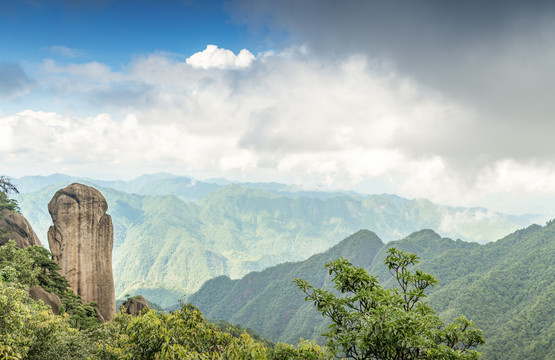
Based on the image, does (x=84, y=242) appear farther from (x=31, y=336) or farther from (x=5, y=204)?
(x=31, y=336)

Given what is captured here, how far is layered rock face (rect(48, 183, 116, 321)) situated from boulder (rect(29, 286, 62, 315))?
1585 centimetres

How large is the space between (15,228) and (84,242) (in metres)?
13.6

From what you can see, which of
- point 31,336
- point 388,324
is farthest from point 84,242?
point 388,324

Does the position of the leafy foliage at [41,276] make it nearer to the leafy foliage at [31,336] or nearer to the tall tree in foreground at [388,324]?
the leafy foliage at [31,336]

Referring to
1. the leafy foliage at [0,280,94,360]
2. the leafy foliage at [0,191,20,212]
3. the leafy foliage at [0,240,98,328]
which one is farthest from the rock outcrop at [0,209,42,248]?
the leafy foliage at [0,280,94,360]

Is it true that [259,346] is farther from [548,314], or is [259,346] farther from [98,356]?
[548,314]

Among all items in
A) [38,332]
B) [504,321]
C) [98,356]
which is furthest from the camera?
[504,321]

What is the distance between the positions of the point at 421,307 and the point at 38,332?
2443cm

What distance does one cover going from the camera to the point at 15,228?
59875 mm

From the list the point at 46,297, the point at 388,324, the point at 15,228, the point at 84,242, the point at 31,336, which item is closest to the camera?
the point at 388,324

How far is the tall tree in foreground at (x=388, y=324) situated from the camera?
1225 centimetres

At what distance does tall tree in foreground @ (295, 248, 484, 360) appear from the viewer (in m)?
12.2

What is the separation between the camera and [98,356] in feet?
62.7

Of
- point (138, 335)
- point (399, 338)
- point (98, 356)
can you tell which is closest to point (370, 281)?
point (399, 338)
